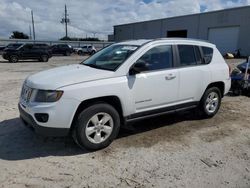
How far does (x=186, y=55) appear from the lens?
17.5 ft

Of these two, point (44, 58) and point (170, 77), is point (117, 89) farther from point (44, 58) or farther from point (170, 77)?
point (44, 58)

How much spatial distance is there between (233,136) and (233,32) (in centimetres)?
3282

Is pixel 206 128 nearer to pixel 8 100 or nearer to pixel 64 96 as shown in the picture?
pixel 64 96

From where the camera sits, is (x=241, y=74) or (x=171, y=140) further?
(x=241, y=74)

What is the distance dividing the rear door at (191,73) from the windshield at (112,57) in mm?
1101

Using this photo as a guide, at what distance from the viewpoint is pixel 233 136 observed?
5008mm

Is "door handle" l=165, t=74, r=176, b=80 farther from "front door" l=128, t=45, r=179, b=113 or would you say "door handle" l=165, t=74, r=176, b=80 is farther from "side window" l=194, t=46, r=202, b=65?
"side window" l=194, t=46, r=202, b=65

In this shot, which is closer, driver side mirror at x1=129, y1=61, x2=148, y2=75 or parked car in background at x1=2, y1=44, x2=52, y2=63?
driver side mirror at x1=129, y1=61, x2=148, y2=75

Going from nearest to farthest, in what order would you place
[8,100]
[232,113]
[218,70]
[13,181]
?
1. [13,181]
2. [218,70]
3. [232,113]
4. [8,100]

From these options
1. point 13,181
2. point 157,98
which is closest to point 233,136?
point 157,98

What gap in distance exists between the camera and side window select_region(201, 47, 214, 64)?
570cm

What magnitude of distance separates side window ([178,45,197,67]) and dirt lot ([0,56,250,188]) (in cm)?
133

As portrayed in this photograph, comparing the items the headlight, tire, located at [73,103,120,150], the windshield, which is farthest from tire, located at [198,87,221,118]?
the headlight

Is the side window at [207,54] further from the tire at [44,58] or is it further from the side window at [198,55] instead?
the tire at [44,58]
